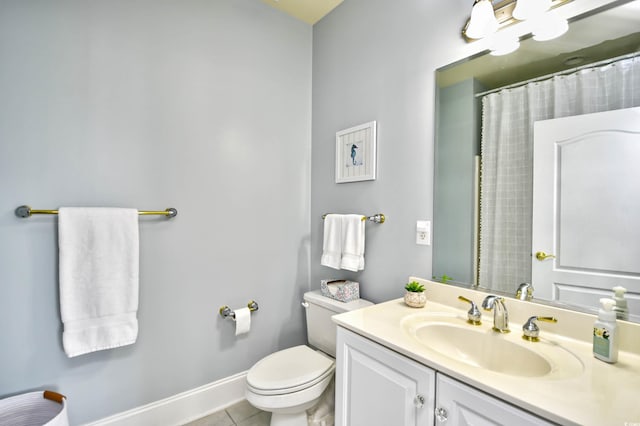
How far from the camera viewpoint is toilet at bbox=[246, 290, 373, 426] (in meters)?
1.28

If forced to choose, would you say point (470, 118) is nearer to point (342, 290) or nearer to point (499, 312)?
point (499, 312)

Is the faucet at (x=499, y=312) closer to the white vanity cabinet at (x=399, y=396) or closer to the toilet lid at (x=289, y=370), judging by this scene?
the white vanity cabinet at (x=399, y=396)

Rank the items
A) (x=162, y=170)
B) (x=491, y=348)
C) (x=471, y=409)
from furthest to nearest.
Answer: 1. (x=162, y=170)
2. (x=491, y=348)
3. (x=471, y=409)

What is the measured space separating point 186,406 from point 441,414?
149cm

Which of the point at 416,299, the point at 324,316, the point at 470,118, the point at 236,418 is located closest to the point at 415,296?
the point at 416,299

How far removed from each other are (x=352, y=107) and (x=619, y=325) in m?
1.59

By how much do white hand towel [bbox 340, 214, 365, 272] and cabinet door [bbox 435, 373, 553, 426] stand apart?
88 centimetres

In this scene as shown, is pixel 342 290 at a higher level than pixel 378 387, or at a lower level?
higher

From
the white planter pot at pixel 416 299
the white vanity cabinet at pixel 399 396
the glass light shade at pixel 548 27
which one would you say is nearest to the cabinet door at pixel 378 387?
the white vanity cabinet at pixel 399 396

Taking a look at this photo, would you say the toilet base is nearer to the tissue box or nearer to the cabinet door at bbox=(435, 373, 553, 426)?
the tissue box

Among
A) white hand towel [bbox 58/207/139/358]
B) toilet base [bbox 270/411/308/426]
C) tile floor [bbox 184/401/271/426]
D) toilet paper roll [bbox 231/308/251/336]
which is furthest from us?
Answer: toilet paper roll [bbox 231/308/251/336]

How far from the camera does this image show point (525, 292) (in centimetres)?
108

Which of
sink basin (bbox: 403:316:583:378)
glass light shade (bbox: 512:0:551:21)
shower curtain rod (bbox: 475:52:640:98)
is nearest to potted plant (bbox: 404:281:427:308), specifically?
sink basin (bbox: 403:316:583:378)

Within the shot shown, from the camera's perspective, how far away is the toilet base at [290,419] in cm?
139
